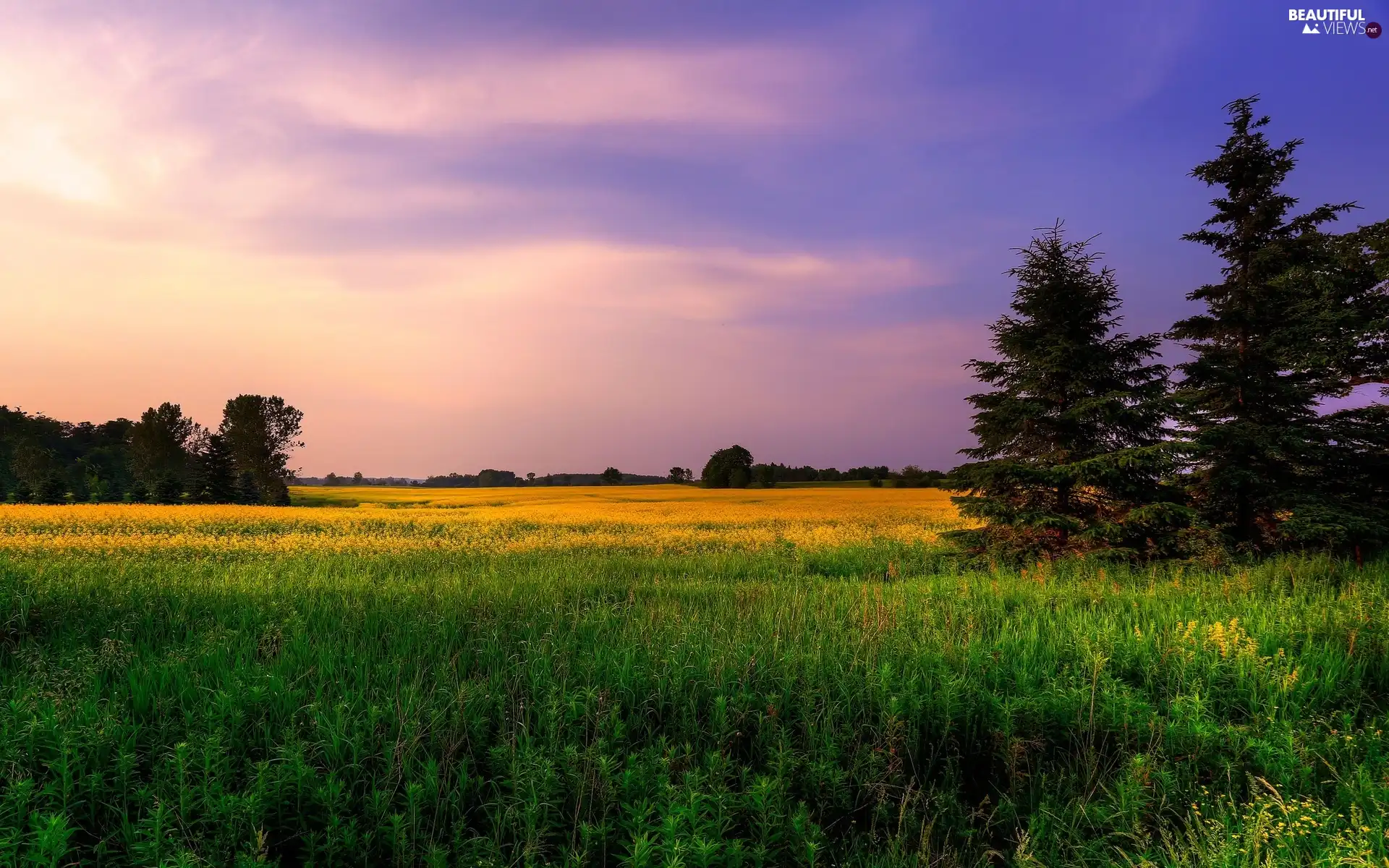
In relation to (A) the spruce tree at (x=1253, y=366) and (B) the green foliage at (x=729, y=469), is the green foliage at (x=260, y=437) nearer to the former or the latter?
(B) the green foliage at (x=729, y=469)

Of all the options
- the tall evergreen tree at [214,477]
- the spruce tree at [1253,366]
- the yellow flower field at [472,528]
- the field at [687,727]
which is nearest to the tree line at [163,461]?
the tall evergreen tree at [214,477]

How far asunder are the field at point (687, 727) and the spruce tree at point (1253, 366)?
5275mm

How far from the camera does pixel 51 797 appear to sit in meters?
3.25

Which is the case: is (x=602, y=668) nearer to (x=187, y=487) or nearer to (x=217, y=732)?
(x=217, y=732)

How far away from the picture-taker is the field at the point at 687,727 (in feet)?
10.7

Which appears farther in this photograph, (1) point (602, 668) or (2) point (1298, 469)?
(2) point (1298, 469)

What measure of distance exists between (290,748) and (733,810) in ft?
8.96

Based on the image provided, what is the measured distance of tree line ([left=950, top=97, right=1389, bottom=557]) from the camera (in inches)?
476

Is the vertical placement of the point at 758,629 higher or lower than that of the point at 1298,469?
lower

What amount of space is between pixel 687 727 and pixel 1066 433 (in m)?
11.9

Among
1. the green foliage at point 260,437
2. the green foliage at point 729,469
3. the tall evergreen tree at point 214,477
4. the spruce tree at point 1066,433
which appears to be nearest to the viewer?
the spruce tree at point 1066,433

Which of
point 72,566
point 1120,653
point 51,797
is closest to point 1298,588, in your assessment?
point 1120,653

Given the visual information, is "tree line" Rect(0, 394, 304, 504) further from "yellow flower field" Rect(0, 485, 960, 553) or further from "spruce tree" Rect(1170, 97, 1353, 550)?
"spruce tree" Rect(1170, 97, 1353, 550)

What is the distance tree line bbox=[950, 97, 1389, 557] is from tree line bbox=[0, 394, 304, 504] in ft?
194
